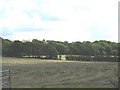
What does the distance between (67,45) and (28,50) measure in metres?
7.21

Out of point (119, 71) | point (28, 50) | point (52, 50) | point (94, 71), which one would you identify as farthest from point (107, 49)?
point (119, 71)

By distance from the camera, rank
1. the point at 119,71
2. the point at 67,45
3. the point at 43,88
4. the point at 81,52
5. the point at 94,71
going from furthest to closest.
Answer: the point at 67,45, the point at 81,52, the point at 94,71, the point at 119,71, the point at 43,88

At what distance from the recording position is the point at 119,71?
8734 millimetres

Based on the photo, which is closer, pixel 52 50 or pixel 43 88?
pixel 43 88

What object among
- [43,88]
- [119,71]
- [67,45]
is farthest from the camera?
[67,45]

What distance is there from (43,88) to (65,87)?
59 cm

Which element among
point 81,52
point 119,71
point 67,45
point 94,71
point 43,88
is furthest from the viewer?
point 67,45

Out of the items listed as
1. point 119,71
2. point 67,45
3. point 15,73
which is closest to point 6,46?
point 67,45

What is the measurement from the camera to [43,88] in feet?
23.3

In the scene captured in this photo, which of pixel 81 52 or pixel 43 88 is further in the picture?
pixel 81 52

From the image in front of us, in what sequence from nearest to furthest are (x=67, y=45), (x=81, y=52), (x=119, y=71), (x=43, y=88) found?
1. (x=43, y=88)
2. (x=119, y=71)
3. (x=81, y=52)
4. (x=67, y=45)

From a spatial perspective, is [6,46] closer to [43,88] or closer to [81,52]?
[81,52]

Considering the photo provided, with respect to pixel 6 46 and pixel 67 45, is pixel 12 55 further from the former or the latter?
pixel 67 45

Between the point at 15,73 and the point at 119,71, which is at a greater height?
the point at 119,71
